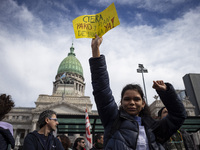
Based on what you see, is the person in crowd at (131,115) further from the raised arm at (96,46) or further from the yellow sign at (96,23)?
the yellow sign at (96,23)

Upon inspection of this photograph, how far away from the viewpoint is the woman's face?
2238 mm

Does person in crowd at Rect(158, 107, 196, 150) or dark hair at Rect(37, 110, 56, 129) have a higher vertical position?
dark hair at Rect(37, 110, 56, 129)

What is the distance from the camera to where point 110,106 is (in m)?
2.14

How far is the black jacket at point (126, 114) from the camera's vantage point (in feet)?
6.67

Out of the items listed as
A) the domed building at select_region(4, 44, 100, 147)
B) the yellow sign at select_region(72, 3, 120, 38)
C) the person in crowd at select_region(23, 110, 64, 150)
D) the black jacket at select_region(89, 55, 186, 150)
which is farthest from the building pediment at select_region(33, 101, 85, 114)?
the black jacket at select_region(89, 55, 186, 150)

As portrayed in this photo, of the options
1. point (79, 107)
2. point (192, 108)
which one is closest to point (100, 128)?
point (79, 107)

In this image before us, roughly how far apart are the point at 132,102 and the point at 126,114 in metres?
0.20

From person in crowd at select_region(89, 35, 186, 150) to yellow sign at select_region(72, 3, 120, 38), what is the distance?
1.79 feet

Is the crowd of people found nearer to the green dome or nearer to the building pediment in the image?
the building pediment

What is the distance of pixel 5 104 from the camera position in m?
4.44

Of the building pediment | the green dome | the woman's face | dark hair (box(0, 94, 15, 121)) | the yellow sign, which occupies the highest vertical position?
the green dome

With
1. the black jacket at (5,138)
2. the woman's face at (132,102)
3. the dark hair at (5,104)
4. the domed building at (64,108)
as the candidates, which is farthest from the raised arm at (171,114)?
the domed building at (64,108)

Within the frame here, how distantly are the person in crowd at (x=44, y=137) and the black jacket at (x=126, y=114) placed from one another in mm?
1844

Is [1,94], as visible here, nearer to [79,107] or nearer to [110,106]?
[110,106]
